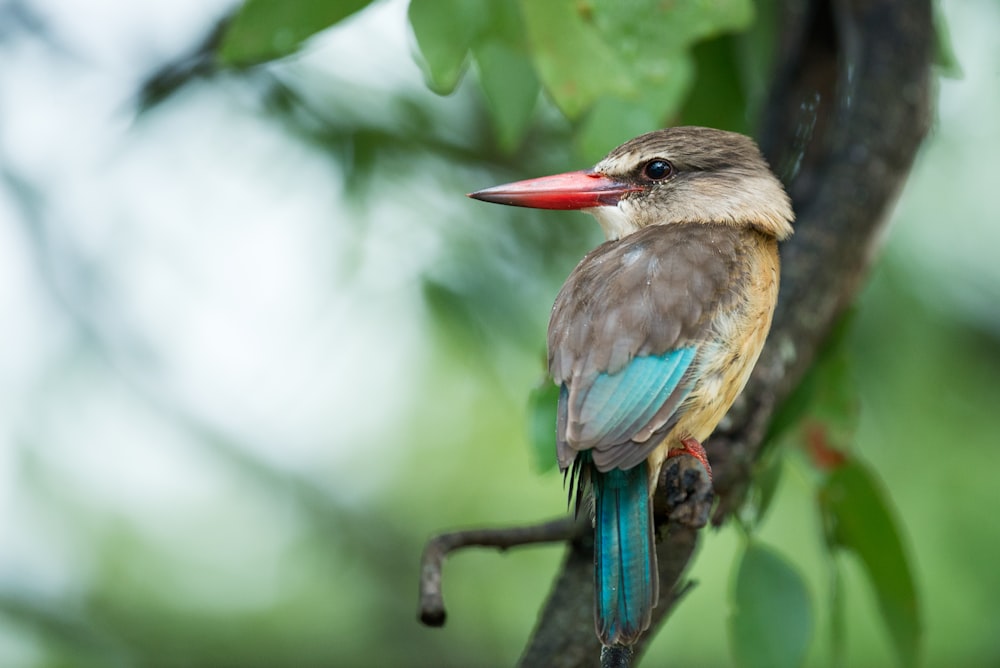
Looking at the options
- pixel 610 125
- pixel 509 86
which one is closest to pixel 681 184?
pixel 610 125

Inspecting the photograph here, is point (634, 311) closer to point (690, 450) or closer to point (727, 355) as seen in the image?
point (727, 355)

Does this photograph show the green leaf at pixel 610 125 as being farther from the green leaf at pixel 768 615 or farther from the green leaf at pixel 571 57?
the green leaf at pixel 768 615

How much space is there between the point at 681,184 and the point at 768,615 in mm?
967

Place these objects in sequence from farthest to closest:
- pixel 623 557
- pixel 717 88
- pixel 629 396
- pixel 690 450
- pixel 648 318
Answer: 1. pixel 717 88
2. pixel 690 450
3. pixel 648 318
4. pixel 629 396
5. pixel 623 557

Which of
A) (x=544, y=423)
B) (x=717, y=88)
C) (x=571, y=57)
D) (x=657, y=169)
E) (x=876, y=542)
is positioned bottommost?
(x=876, y=542)

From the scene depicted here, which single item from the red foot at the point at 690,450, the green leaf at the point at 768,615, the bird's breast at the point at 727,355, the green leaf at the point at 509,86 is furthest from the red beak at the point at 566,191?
the green leaf at the point at 768,615

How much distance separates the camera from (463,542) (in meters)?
2.42

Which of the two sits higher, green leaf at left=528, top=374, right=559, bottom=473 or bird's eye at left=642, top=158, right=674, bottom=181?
bird's eye at left=642, top=158, right=674, bottom=181

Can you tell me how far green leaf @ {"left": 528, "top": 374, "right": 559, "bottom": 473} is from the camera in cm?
257

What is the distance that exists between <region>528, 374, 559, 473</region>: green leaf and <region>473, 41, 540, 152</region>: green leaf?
530mm

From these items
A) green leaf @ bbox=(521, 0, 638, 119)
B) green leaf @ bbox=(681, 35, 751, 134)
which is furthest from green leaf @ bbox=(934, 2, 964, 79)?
green leaf @ bbox=(521, 0, 638, 119)

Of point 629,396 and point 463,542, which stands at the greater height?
point 629,396

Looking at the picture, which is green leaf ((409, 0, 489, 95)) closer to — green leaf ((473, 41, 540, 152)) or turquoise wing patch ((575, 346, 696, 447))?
green leaf ((473, 41, 540, 152))

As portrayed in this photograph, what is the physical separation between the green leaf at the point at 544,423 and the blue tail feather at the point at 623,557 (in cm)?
44
